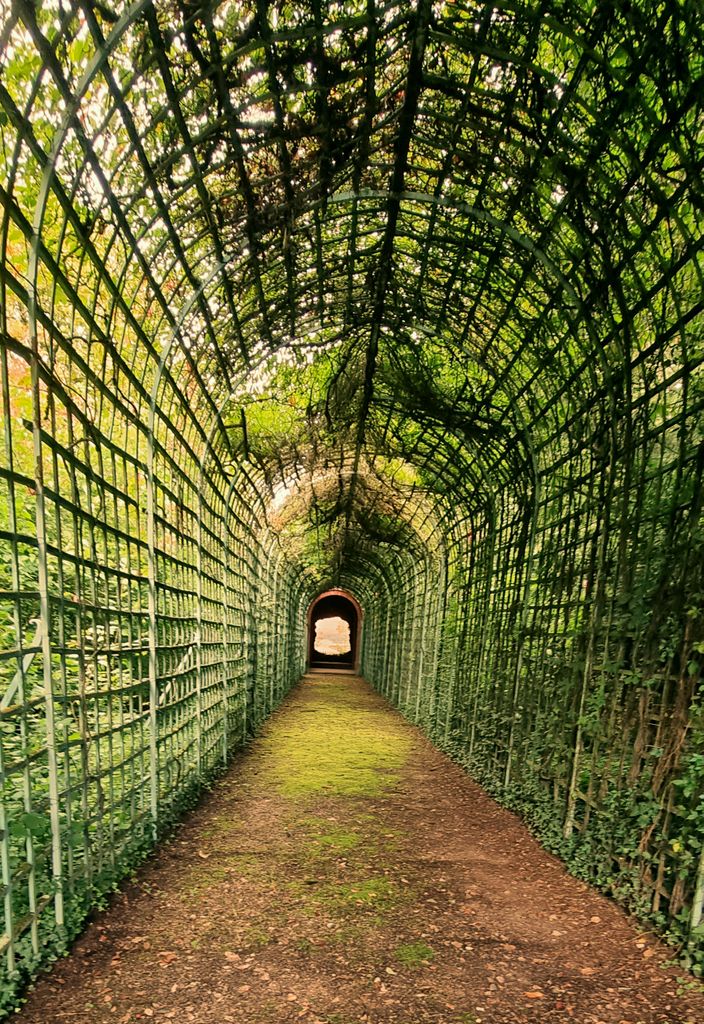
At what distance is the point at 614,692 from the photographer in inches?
165

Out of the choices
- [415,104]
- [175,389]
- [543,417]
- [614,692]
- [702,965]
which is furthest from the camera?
[543,417]

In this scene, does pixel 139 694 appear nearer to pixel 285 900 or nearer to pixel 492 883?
pixel 285 900

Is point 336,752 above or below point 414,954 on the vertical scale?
below

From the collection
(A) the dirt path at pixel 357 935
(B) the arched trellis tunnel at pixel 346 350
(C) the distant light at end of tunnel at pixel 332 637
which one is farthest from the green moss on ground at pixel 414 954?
(C) the distant light at end of tunnel at pixel 332 637

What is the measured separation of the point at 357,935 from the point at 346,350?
5.39 metres

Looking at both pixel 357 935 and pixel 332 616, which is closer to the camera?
pixel 357 935

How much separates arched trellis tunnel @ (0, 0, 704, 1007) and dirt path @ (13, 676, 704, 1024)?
301 millimetres

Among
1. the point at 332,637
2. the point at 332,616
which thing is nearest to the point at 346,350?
the point at 332,616

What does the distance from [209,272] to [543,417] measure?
10.8ft

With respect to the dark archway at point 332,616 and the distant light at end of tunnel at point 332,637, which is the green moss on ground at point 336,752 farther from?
the distant light at end of tunnel at point 332,637

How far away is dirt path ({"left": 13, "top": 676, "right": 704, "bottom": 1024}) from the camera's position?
2889 mm

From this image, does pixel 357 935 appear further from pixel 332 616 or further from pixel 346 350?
pixel 332 616

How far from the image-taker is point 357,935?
355 cm

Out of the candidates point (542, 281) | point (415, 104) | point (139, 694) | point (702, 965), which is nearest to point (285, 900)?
point (139, 694)
